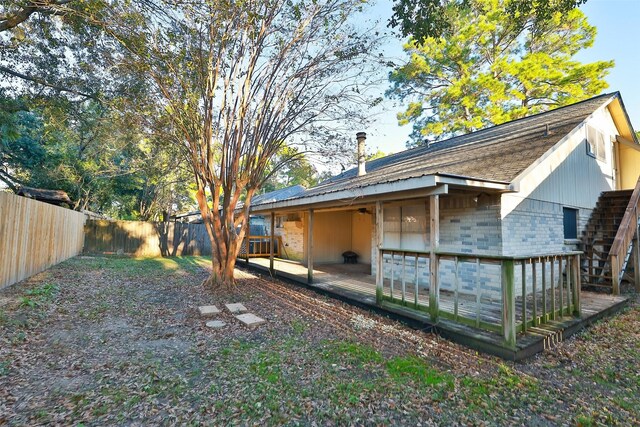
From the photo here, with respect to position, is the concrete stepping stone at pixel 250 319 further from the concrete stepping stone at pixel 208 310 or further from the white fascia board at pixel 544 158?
the white fascia board at pixel 544 158

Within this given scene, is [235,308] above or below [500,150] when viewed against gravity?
below

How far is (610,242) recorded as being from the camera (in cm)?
793

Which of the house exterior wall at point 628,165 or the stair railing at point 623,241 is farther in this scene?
the house exterior wall at point 628,165

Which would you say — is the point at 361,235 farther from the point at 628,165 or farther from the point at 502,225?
the point at 628,165

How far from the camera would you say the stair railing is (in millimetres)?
6531

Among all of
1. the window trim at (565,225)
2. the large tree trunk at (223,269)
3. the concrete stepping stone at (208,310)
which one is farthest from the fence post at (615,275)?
the large tree trunk at (223,269)

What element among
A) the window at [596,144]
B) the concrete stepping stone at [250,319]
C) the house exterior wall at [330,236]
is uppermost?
the window at [596,144]

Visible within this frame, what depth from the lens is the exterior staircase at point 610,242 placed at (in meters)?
6.85

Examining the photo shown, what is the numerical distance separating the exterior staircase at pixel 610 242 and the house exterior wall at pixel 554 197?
33cm

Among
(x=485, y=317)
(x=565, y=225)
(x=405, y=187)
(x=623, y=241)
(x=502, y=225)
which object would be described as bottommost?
(x=485, y=317)

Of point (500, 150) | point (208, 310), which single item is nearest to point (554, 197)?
point (500, 150)

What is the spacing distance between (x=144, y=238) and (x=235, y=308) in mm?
12402

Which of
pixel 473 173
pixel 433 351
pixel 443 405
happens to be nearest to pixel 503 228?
pixel 473 173

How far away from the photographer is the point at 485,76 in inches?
659
